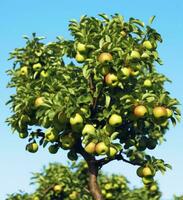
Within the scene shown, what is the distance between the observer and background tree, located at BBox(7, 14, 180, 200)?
14.5 m

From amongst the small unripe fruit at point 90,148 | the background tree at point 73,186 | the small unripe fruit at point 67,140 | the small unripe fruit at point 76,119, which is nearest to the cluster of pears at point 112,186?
the background tree at point 73,186

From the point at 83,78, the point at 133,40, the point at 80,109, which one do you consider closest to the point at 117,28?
the point at 133,40

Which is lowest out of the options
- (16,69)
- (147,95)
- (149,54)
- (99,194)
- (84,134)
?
(99,194)

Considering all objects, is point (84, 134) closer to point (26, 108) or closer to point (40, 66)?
point (26, 108)

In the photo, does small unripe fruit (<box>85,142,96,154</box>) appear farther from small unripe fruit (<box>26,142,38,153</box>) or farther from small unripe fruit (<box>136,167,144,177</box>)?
small unripe fruit (<box>26,142,38,153</box>)

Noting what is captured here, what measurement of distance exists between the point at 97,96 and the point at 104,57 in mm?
1359

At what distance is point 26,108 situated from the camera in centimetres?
1614

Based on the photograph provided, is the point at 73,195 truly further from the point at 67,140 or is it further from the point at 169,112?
the point at 169,112

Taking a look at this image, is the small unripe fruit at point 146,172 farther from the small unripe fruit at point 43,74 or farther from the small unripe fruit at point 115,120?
the small unripe fruit at point 43,74

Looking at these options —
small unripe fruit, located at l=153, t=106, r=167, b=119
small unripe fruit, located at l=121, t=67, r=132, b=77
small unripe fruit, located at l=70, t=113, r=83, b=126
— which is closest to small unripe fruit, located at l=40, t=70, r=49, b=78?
small unripe fruit, located at l=70, t=113, r=83, b=126

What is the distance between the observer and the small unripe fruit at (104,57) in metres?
14.2

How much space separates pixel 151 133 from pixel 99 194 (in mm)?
2590

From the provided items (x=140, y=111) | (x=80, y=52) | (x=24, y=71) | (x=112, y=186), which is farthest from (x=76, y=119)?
(x=112, y=186)

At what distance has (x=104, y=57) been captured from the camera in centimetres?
1425
